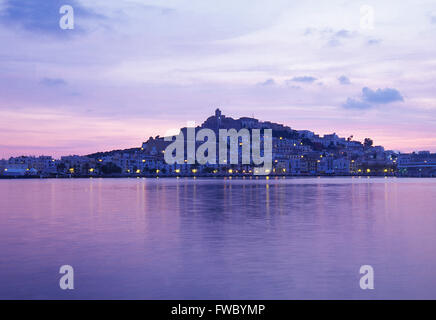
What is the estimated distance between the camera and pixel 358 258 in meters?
18.9

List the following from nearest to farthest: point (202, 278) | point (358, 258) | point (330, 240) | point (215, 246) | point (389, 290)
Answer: point (389, 290), point (202, 278), point (358, 258), point (215, 246), point (330, 240)

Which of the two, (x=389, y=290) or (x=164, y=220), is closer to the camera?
(x=389, y=290)

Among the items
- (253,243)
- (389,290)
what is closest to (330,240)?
(253,243)

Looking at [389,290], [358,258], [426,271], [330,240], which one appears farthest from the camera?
[330,240]

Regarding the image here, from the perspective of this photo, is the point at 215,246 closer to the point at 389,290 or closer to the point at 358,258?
the point at 358,258

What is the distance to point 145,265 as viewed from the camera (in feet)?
57.8
